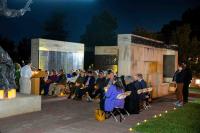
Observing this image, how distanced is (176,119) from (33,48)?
11490mm

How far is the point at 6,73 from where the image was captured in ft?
37.0

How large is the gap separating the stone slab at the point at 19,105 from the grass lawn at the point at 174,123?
396 cm

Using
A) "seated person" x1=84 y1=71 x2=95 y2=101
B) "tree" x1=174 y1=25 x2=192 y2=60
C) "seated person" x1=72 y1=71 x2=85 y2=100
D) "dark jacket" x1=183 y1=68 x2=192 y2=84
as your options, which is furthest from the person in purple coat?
"tree" x1=174 y1=25 x2=192 y2=60

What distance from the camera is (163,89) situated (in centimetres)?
1842

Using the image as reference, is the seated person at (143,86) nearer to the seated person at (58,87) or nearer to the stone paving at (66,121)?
the stone paving at (66,121)

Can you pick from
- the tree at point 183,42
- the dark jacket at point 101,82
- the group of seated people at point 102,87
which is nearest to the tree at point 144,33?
the tree at point 183,42

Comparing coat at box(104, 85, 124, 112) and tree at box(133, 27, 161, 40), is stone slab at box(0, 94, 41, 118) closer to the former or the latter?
coat at box(104, 85, 124, 112)

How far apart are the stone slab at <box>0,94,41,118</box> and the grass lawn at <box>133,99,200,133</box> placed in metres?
3.96

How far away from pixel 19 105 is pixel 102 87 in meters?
4.08

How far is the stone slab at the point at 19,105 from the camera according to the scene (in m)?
10.5

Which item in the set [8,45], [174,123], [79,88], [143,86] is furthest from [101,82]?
[8,45]

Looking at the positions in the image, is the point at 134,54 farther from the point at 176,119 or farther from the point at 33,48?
the point at 33,48

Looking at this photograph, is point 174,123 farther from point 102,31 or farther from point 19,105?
point 102,31

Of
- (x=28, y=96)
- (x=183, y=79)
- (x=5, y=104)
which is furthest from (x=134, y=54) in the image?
(x=5, y=104)
